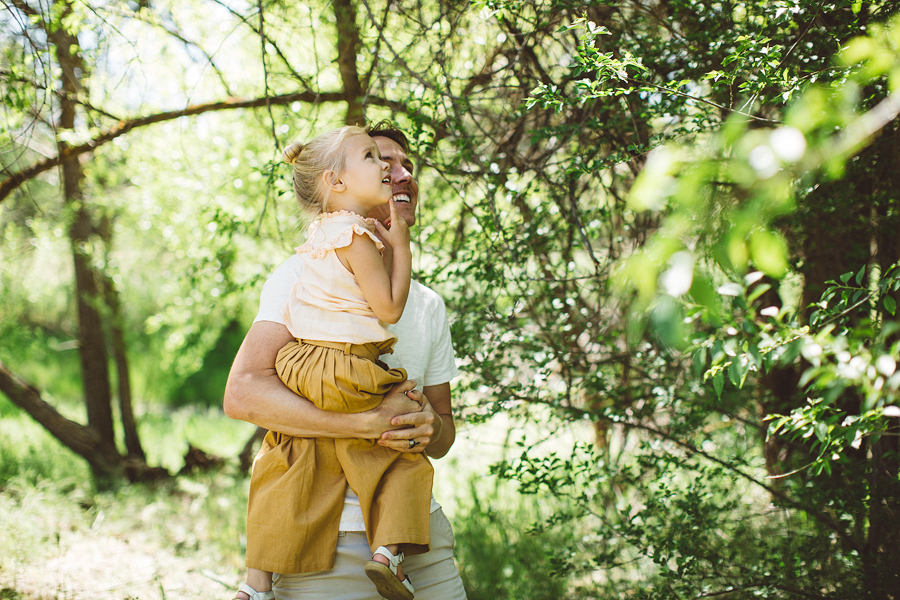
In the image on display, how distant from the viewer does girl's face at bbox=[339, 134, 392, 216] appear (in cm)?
170

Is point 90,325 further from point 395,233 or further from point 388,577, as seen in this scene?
point 388,577

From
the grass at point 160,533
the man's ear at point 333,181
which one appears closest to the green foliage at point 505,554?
the grass at point 160,533

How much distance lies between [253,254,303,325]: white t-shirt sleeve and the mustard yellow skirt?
11cm

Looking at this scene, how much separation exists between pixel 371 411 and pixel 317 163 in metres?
0.76

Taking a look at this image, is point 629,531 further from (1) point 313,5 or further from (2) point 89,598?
(1) point 313,5

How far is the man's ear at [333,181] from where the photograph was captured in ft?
5.59

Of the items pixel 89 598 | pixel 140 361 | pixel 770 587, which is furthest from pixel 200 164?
pixel 140 361

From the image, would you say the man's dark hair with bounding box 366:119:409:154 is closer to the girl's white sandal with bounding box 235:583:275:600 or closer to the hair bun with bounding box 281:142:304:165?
the hair bun with bounding box 281:142:304:165

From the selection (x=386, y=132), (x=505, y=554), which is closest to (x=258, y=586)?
(x=386, y=132)

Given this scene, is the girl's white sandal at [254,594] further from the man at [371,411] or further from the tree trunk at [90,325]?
the tree trunk at [90,325]

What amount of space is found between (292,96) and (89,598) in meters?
2.56

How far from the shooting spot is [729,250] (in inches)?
28.9

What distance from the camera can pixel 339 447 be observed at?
4.88ft

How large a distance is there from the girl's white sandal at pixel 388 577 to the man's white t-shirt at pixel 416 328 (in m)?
0.30
